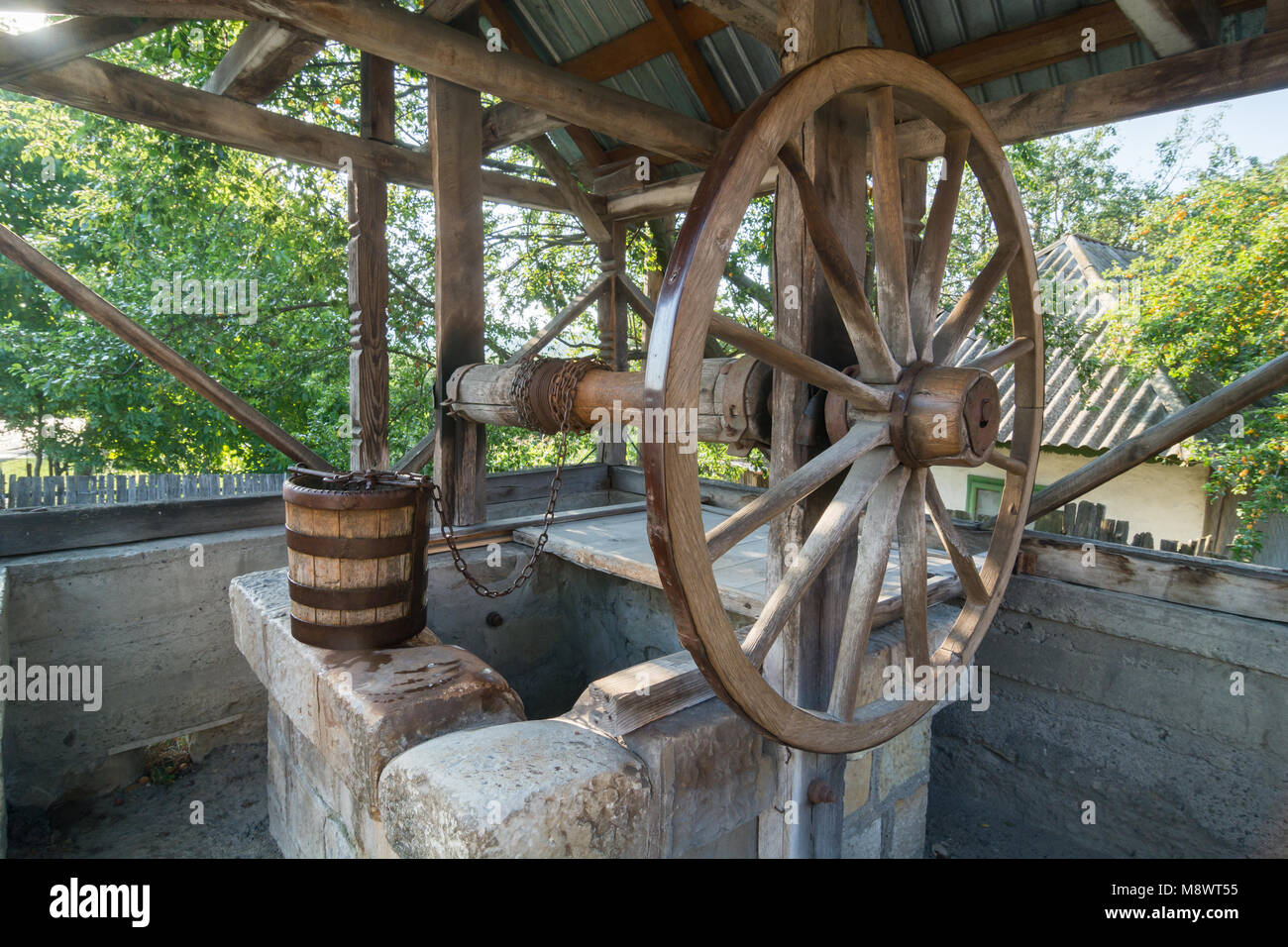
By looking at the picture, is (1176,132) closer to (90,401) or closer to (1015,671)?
(1015,671)

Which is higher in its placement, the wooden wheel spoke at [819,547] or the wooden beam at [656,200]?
the wooden beam at [656,200]

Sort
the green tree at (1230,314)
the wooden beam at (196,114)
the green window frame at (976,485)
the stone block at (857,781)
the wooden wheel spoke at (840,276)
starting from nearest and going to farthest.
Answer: the wooden wheel spoke at (840,276) < the stone block at (857,781) < the wooden beam at (196,114) < the green tree at (1230,314) < the green window frame at (976,485)

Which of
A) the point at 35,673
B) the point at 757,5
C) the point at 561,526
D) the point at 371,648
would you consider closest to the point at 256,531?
the point at 35,673

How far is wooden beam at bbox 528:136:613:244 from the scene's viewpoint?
534cm

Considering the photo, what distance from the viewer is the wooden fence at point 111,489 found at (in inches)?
151

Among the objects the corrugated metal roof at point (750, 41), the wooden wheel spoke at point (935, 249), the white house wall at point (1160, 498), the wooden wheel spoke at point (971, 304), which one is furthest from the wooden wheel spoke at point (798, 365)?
the white house wall at point (1160, 498)

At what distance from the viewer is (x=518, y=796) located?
5.50 ft

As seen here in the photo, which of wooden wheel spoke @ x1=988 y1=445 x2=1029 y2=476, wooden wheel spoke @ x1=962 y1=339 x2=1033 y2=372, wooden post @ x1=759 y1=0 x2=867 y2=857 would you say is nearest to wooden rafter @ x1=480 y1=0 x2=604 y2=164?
Answer: wooden post @ x1=759 y1=0 x2=867 y2=857

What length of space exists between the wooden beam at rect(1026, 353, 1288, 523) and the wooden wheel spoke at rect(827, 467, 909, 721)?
1.66m

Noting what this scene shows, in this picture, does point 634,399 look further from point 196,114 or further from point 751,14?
point 196,114

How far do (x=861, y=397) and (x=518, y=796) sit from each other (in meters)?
1.32

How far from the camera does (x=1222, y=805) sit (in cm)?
307

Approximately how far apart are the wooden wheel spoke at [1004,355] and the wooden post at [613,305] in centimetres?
365
